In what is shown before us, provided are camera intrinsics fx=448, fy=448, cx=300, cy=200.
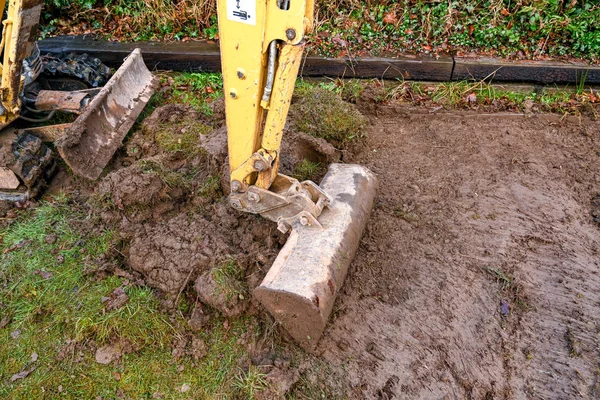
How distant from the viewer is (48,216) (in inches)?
155

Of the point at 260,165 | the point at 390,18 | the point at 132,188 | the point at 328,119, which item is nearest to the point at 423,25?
the point at 390,18

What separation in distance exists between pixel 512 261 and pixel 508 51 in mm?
3128

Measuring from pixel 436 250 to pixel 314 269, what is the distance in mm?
1219

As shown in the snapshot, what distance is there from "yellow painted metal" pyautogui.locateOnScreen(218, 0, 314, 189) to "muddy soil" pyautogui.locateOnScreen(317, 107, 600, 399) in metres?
1.15

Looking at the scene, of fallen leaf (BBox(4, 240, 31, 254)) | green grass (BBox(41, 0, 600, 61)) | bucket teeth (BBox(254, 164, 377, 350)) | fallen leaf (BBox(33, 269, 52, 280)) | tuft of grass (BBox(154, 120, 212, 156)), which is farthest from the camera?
green grass (BBox(41, 0, 600, 61))

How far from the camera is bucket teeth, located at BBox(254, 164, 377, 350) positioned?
8.80 feet

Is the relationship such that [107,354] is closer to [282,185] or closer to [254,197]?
[254,197]

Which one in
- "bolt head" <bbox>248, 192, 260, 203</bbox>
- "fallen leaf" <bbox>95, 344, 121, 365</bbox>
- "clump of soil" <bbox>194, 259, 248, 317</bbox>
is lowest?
"fallen leaf" <bbox>95, 344, 121, 365</bbox>

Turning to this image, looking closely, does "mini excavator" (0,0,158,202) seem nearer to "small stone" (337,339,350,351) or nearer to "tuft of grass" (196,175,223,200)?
"tuft of grass" (196,175,223,200)

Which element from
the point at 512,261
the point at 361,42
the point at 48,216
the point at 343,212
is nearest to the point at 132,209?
the point at 48,216

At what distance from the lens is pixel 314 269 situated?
2801 millimetres

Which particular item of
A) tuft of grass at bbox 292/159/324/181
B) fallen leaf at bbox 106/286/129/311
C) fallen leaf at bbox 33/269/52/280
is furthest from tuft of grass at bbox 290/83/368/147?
fallen leaf at bbox 33/269/52/280

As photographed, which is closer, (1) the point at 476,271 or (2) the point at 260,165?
(2) the point at 260,165

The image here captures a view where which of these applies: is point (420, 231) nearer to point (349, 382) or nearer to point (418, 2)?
point (349, 382)
